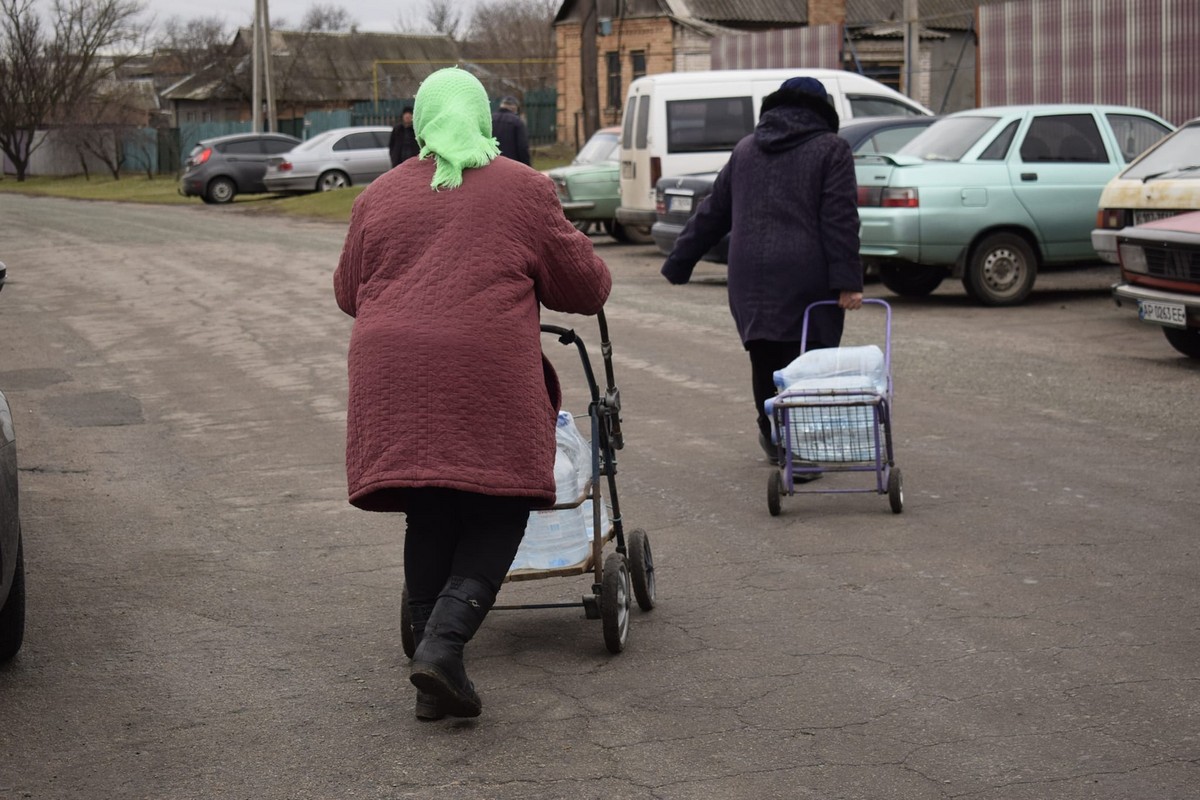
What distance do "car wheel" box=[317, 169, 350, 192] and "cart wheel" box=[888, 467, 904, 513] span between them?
28306mm

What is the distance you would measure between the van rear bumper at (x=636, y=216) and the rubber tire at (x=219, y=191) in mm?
17848

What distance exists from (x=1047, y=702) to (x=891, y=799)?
85 centimetres

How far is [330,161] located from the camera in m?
33.8

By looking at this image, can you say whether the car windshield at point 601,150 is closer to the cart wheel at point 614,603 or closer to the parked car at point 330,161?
the parked car at point 330,161

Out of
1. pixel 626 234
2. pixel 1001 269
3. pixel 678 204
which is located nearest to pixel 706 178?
pixel 678 204

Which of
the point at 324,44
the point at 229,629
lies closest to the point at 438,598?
the point at 229,629

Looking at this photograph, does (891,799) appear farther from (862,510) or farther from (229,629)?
(862,510)

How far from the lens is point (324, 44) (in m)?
78.1

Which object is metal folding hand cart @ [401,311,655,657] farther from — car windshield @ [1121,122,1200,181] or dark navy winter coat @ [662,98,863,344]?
car windshield @ [1121,122,1200,181]

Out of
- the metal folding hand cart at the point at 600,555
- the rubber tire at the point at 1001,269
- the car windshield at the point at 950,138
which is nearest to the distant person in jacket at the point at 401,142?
the car windshield at the point at 950,138

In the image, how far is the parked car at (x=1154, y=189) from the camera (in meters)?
11.7

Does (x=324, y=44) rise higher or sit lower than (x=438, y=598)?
higher

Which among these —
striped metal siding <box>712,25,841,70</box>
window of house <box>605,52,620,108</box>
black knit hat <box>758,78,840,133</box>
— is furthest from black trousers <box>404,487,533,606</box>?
window of house <box>605,52,620,108</box>

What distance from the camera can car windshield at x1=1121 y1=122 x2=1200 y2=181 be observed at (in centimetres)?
1227
